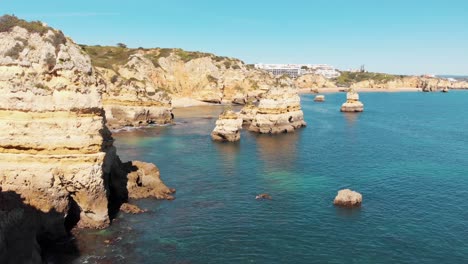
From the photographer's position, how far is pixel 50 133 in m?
37.9

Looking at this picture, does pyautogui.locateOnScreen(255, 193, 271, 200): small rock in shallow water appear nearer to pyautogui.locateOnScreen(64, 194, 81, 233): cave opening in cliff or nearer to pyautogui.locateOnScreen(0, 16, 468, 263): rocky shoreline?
pyautogui.locateOnScreen(0, 16, 468, 263): rocky shoreline

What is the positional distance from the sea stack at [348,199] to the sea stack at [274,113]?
55626 mm

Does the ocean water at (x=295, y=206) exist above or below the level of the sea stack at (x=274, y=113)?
below

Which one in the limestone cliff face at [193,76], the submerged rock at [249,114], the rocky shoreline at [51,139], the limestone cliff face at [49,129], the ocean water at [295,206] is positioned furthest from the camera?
the limestone cliff face at [193,76]

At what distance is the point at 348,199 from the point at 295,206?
632cm

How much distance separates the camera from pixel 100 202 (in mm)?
40188

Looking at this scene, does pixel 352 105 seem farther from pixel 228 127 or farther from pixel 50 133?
pixel 50 133

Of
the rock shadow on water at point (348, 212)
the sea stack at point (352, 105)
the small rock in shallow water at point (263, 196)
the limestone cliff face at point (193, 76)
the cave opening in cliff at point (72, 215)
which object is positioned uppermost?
the limestone cliff face at point (193, 76)

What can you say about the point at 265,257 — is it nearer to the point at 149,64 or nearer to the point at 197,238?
the point at 197,238

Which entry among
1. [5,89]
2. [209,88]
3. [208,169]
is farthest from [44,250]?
[209,88]

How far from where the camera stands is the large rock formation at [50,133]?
3688cm

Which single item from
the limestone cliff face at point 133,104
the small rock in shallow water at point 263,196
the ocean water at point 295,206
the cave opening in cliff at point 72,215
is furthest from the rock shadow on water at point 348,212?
the limestone cliff face at point 133,104

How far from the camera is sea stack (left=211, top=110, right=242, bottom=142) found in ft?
295

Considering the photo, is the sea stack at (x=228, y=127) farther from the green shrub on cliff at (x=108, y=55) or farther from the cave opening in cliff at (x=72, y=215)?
Result: the green shrub on cliff at (x=108, y=55)
